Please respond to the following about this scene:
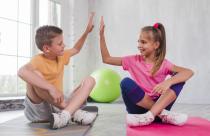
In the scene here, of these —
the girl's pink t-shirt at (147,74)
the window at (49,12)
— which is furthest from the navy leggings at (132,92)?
the window at (49,12)

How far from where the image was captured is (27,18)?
3.54 metres

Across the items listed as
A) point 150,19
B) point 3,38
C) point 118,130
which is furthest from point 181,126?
point 150,19

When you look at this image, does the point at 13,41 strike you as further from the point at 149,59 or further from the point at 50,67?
the point at 149,59

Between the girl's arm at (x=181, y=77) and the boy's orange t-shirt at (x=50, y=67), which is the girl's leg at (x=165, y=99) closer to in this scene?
the girl's arm at (x=181, y=77)

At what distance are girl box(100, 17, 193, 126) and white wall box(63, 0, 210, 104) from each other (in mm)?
2134

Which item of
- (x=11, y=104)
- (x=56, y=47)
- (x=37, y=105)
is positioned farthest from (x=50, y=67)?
(x=11, y=104)

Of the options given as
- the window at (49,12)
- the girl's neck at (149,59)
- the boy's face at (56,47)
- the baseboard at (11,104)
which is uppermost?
the window at (49,12)

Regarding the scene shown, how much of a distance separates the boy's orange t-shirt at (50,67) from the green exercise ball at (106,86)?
1736 mm

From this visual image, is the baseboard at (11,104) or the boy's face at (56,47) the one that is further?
the baseboard at (11,104)

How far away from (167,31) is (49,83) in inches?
107

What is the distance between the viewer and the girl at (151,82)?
1.70 m

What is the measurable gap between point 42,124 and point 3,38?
1.76 meters

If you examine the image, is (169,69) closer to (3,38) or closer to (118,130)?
(118,130)

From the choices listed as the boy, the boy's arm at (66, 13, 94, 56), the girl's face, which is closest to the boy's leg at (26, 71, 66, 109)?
the boy
